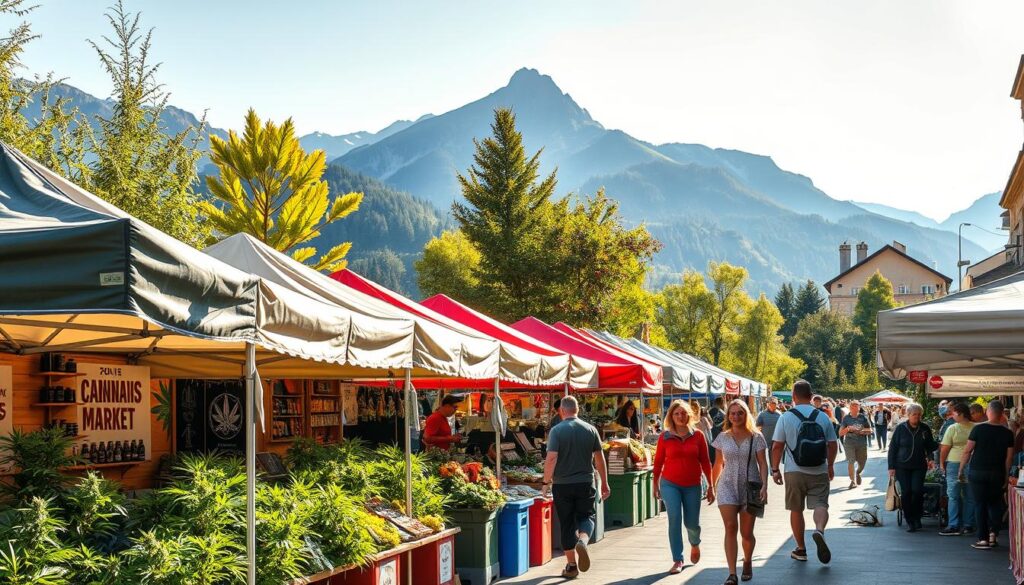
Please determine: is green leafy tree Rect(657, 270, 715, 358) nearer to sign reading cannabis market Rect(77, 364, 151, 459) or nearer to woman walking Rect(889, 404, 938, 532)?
woman walking Rect(889, 404, 938, 532)

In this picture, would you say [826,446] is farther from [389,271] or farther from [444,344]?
[389,271]

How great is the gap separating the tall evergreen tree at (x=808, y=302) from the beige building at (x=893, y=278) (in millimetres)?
1914

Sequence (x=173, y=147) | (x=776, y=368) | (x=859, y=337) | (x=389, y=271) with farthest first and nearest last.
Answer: (x=389, y=271)
(x=859, y=337)
(x=776, y=368)
(x=173, y=147)

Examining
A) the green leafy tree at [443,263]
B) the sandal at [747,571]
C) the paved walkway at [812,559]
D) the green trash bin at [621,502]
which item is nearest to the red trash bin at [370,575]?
the paved walkway at [812,559]

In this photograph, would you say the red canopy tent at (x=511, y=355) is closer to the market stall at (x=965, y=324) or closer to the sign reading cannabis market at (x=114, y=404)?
the sign reading cannabis market at (x=114, y=404)

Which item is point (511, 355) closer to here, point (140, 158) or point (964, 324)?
point (964, 324)

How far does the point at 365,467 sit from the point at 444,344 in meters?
1.38

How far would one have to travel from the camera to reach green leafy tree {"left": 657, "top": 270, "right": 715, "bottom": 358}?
8038cm

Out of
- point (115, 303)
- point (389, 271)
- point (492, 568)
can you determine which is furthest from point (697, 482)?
point (389, 271)

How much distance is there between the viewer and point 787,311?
405 feet

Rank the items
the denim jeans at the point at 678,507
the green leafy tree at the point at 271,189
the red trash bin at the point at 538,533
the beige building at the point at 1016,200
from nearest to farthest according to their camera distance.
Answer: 1. the denim jeans at the point at 678,507
2. the red trash bin at the point at 538,533
3. the beige building at the point at 1016,200
4. the green leafy tree at the point at 271,189

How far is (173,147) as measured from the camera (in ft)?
94.5

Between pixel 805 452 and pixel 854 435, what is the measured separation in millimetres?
13302

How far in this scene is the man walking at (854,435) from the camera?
76.4 feet
